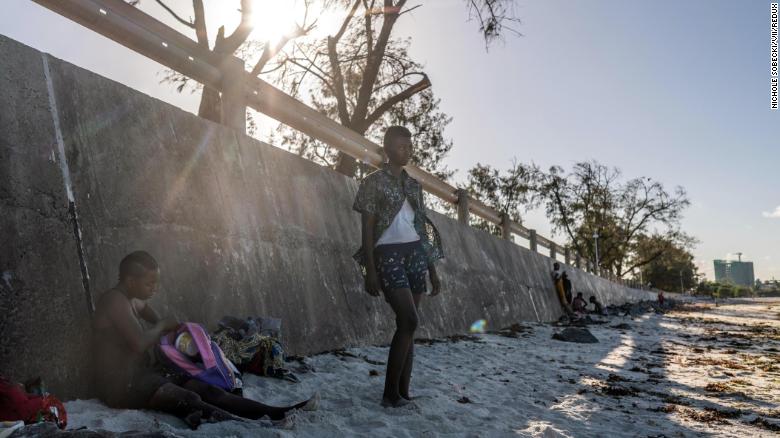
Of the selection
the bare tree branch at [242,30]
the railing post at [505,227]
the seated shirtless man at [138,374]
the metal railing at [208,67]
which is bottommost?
the seated shirtless man at [138,374]

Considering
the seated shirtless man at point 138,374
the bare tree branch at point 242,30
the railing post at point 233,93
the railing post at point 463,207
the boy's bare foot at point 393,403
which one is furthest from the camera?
the bare tree branch at point 242,30

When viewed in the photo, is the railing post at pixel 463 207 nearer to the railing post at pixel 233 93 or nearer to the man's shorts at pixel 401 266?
the railing post at pixel 233 93

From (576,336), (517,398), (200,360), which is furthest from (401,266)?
(576,336)

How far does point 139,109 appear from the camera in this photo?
3.66m

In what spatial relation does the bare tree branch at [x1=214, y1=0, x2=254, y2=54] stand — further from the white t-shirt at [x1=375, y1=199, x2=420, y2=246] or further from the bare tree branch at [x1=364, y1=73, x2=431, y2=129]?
the white t-shirt at [x1=375, y1=199, x2=420, y2=246]

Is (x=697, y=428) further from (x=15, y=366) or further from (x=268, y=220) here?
(x=15, y=366)

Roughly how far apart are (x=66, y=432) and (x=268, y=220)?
110 inches

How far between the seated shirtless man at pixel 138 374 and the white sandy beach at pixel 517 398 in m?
0.08

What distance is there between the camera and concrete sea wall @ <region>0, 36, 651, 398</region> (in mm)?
2748

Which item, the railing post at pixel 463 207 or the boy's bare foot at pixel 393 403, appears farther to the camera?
the railing post at pixel 463 207

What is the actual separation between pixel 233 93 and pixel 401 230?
1.99 metres

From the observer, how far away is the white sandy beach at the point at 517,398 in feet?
9.47

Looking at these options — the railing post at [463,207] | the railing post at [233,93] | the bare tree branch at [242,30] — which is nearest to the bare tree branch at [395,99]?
the bare tree branch at [242,30]

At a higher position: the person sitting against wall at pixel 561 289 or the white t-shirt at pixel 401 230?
the white t-shirt at pixel 401 230
